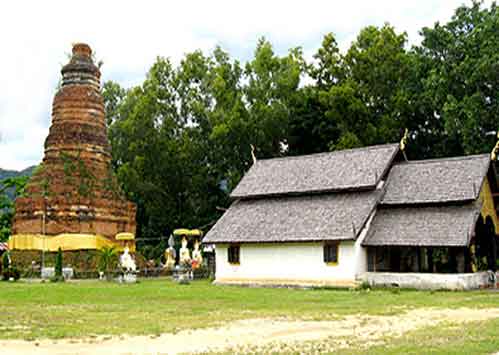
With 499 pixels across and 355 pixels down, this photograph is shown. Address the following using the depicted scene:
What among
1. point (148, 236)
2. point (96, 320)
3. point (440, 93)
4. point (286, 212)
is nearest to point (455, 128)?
point (440, 93)

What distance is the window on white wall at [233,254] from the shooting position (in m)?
29.4

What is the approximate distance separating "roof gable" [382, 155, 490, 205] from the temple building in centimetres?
4

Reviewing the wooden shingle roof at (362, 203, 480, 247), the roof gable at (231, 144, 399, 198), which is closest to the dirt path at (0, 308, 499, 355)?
the wooden shingle roof at (362, 203, 480, 247)

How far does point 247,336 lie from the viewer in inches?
485

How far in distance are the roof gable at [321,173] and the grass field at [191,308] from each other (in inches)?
213

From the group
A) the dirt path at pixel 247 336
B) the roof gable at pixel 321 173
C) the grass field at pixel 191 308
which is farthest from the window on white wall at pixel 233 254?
the dirt path at pixel 247 336

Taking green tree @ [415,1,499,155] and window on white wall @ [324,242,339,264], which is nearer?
window on white wall @ [324,242,339,264]

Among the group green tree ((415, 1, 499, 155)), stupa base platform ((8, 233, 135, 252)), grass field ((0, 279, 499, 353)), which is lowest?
grass field ((0, 279, 499, 353))

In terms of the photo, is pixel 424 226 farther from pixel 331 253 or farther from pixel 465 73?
pixel 465 73

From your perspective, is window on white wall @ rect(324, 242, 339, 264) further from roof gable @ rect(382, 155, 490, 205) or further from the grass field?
roof gable @ rect(382, 155, 490, 205)

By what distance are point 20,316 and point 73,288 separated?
9.52 m

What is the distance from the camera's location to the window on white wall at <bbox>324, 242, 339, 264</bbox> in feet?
87.1

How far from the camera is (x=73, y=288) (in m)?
25.1

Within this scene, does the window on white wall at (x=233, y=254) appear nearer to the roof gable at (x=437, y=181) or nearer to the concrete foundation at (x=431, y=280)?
the concrete foundation at (x=431, y=280)
